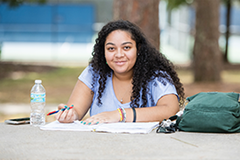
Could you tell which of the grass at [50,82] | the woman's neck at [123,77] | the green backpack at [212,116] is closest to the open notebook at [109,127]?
the green backpack at [212,116]

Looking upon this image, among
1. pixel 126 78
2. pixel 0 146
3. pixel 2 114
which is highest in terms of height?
pixel 126 78

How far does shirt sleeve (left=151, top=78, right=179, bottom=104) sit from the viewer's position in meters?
3.04

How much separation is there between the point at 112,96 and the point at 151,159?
140cm

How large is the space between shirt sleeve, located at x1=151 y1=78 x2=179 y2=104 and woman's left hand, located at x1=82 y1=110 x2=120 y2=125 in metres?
0.47

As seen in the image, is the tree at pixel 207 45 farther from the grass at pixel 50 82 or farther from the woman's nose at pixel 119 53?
the woman's nose at pixel 119 53

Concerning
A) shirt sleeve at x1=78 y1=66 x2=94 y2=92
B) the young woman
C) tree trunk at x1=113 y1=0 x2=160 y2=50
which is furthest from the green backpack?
tree trunk at x1=113 y1=0 x2=160 y2=50

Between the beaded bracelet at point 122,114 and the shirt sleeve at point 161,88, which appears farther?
the shirt sleeve at point 161,88

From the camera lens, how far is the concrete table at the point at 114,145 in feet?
6.44

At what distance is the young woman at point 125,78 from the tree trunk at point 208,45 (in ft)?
23.6

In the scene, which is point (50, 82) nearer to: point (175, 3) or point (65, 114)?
point (175, 3)

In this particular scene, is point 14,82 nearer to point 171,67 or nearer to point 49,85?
point 49,85

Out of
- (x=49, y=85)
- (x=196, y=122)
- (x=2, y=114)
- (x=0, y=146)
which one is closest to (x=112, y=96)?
(x=196, y=122)

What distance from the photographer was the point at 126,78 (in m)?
3.31

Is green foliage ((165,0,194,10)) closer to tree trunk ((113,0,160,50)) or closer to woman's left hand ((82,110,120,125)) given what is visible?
tree trunk ((113,0,160,50))
